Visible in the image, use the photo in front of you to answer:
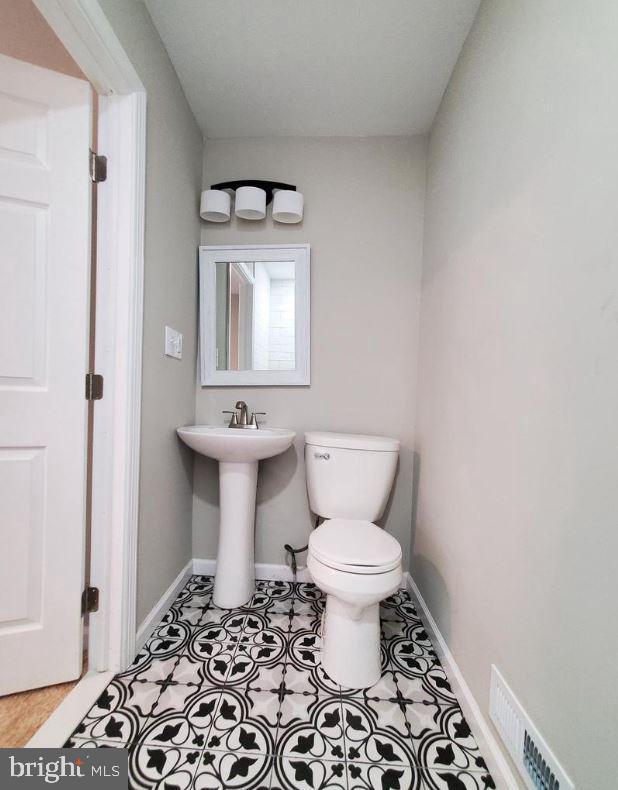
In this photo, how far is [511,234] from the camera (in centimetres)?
89

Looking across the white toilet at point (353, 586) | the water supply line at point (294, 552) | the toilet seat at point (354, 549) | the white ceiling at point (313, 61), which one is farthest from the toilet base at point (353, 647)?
the white ceiling at point (313, 61)

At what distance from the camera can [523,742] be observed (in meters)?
0.75

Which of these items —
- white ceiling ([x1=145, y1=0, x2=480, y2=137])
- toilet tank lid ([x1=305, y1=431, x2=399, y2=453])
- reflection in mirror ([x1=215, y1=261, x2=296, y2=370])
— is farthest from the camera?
reflection in mirror ([x1=215, y1=261, x2=296, y2=370])

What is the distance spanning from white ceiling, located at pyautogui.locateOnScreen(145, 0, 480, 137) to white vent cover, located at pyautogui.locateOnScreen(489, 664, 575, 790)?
209 cm

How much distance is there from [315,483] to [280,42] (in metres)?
1.77

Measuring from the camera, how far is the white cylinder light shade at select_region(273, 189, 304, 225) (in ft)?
5.23

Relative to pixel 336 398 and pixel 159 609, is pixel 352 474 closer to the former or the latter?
pixel 336 398

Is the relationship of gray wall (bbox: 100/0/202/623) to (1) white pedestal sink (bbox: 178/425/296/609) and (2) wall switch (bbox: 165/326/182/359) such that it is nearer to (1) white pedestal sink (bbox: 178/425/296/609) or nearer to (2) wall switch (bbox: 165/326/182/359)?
(2) wall switch (bbox: 165/326/182/359)

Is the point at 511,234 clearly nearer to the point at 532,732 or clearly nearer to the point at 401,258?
the point at 401,258

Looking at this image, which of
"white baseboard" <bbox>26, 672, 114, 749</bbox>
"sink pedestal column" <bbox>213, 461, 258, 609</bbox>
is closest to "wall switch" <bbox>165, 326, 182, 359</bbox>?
"sink pedestal column" <bbox>213, 461, 258, 609</bbox>

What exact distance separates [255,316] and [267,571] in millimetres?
1323

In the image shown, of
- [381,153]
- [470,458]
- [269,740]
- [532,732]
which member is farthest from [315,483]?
[381,153]

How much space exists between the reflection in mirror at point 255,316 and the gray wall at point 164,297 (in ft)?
0.49

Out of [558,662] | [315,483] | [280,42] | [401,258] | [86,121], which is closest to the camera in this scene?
[558,662]
